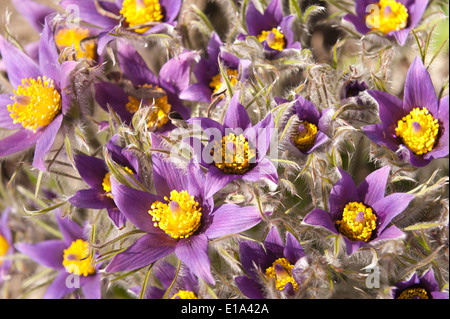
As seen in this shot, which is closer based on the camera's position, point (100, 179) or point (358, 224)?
point (358, 224)

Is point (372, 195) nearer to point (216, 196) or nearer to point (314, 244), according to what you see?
point (314, 244)

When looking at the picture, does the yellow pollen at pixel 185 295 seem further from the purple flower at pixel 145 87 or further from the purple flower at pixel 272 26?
the purple flower at pixel 272 26

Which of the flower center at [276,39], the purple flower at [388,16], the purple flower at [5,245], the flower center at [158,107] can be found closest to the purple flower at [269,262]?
the flower center at [158,107]

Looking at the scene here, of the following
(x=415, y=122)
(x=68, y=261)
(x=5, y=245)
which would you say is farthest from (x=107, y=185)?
(x=415, y=122)

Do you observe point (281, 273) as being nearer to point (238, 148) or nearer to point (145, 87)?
point (238, 148)

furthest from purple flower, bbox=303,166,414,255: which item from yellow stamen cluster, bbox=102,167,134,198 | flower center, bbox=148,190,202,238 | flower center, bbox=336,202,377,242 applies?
yellow stamen cluster, bbox=102,167,134,198

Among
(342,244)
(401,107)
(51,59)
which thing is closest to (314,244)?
(342,244)
